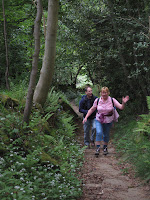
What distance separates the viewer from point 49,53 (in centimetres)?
790

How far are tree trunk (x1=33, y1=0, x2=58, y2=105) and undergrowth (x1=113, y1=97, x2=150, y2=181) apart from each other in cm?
315

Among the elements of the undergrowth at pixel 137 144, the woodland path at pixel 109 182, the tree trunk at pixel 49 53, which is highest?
the tree trunk at pixel 49 53

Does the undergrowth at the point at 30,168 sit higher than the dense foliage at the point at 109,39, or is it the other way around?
the dense foliage at the point at 109,39

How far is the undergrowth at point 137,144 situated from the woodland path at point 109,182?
0.25 metres

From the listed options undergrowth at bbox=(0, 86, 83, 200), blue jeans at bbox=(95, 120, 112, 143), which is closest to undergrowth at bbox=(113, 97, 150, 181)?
blue jeans at bbox=(95, 120, 112, 143)

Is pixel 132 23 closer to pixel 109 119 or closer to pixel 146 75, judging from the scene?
pixel 146 75

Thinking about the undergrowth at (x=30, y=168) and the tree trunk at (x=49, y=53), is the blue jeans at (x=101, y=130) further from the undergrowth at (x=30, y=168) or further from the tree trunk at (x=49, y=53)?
the tree trunk at (x=49, y=53)

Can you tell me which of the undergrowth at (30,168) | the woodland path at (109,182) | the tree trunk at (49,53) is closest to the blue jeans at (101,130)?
the woodland path at (109,182)

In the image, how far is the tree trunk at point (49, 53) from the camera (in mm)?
7714

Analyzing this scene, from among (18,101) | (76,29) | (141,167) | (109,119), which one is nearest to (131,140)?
(109,119)

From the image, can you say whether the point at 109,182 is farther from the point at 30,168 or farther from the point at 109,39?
the point at 109,39

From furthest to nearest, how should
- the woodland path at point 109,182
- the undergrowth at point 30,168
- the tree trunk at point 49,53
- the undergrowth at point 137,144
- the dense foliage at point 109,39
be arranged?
1. the dense foliage at point 109,39
2. the tree trunk at point 49,53
3. the undergrowth at point 137,144
4. the woodland path at point 109,182
5. the undergrowth at point 30,168

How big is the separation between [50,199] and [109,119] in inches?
151

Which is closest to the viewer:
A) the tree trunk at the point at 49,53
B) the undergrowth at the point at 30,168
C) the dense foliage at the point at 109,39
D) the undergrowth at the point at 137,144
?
the undergrowth at the point at 30,168
